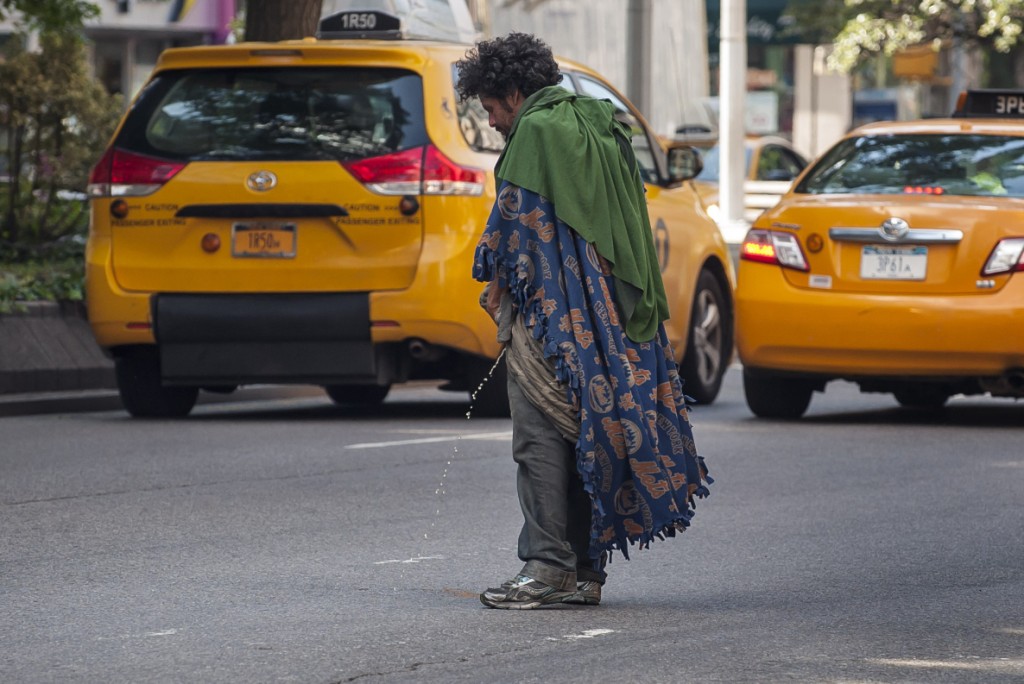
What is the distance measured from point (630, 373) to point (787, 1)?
1574 inches

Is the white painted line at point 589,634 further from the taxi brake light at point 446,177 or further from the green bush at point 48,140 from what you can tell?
the green bush at point 48,140

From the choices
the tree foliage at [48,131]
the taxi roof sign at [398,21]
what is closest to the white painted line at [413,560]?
the taxi roof sign at [398,21]

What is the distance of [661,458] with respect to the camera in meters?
6.11

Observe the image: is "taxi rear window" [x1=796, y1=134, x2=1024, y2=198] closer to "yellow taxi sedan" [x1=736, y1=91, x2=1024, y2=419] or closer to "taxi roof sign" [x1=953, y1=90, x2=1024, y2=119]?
"yellow taxi sedan" [x1=736, y1=91, x2=1024, y2=419]

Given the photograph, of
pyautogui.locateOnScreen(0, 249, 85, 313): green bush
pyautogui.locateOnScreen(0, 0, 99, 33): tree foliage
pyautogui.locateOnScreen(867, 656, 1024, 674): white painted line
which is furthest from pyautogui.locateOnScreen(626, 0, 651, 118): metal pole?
pyautogui.locateOnScreen(867, 656, 1024, 674): white painted line

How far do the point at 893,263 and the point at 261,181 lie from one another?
3.04 meters

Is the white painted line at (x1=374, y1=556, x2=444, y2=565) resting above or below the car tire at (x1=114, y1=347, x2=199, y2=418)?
above

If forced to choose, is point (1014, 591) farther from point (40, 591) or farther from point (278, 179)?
point (278, 179)

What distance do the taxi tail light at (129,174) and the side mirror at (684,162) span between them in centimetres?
268

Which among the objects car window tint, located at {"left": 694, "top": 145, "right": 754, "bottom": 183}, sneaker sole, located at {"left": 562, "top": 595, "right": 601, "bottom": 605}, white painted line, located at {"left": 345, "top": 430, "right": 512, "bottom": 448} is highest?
sneaker sole, located at {"left": 562, "top": 595, "right": 601, "bottom": 605}

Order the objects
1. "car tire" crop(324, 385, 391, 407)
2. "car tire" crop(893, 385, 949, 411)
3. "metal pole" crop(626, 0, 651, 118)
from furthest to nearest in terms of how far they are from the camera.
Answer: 1. "metal pole" crop(626, 0, 651, 118)
2. "car tire" crop(324, 385, 391, 407)
3. "car tire" crop(893, 385, 949, 411)

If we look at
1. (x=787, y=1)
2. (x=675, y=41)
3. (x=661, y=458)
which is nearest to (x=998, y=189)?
(x=661, y=458)

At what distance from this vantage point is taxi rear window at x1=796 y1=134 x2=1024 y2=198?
36.8ft

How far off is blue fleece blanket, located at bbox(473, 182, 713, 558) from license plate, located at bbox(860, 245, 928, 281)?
16.0ft
